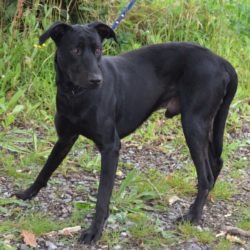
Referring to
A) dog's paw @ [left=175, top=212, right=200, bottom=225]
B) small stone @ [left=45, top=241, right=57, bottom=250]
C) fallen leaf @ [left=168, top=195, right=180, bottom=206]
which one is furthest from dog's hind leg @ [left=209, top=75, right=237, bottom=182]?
small stone @ [left=45, top=241, right=57, bottom=250]

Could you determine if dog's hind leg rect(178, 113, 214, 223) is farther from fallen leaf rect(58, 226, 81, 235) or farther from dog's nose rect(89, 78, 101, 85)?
dog's nose rect(89, 78, 101, 85)

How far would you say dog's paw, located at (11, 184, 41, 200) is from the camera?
438cm

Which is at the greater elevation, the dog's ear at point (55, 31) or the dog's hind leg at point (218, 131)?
the dog's ear at point (55, 31)

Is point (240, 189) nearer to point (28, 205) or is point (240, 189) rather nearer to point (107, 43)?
point (28, 205)

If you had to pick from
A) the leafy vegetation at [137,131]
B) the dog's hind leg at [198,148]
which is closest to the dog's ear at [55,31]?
the dog's hind leg at [198,148]

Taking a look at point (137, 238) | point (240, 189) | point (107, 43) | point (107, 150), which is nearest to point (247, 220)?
point (240, 189)

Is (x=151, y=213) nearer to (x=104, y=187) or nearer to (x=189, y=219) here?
(x=189, y=219)

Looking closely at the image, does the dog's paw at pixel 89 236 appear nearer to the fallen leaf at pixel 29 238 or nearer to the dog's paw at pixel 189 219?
the fallen leaf at pixel 29 238

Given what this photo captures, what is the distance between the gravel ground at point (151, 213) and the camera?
3.95 metres

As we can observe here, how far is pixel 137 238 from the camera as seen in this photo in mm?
3988

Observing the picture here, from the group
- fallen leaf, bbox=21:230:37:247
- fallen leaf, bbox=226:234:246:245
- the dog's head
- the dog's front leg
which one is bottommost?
fallen leaf, bbox=21:230:37:247

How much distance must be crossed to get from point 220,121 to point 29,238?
1640 millimetres

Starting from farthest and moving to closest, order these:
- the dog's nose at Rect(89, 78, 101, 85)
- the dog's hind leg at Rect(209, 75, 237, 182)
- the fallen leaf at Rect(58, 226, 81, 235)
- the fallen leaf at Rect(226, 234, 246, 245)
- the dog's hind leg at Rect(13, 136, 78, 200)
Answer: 1. the dog's hind leg at Rect(209, 75, 237, 182)
2. the dog's hind leg at Rect(13, 136, 78, 200)
3. the fallen leaf at Rect(226, 234, 246, 245)
4. the fallen leaf at Rect(58, 226, 81, 235)
5. the dog's nose at Rect(89, 78, 101, 85)

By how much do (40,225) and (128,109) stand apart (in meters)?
1.00
